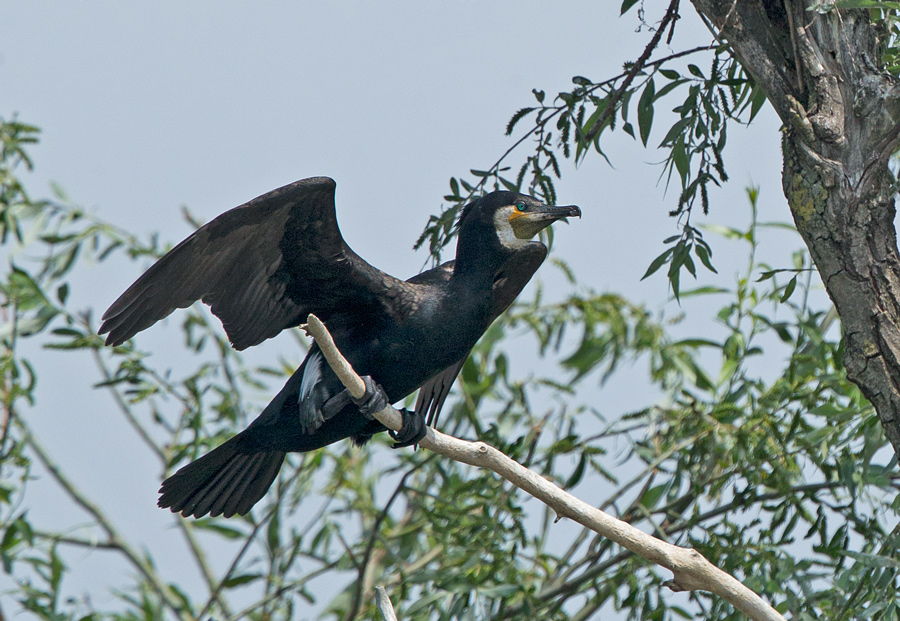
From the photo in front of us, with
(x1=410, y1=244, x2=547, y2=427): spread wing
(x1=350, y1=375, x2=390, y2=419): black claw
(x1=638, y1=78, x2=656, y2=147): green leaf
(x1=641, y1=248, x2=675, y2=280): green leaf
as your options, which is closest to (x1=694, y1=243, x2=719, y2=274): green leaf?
(x1=641, y1=248, x2=675, y2=280): green leaf

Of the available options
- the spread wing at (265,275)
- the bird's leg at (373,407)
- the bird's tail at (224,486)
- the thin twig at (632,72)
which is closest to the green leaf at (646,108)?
the thin twig at (632,72)

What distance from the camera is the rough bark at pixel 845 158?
2064mm

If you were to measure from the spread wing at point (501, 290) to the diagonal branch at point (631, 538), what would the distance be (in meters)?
0.83

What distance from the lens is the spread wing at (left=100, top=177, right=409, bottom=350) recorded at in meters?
2.56

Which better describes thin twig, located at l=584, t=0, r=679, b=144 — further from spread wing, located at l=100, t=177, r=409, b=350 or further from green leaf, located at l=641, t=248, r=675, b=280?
spread wing, located at l=100, t=177, r=409, b=350

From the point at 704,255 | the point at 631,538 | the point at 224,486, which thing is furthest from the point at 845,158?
the point at 224,486

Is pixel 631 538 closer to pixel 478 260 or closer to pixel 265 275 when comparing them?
pixel 478 260

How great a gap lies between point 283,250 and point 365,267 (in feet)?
0.67

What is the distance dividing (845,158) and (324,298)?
1.28 m

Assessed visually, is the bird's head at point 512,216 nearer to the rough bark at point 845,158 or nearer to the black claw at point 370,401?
the black claw at point 370,401

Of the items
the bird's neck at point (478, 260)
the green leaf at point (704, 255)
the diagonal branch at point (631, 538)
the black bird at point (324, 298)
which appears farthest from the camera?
the bird's neck at point (478, 260)

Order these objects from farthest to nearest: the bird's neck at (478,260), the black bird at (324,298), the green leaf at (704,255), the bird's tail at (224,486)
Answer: the bird's tail at (224,486) → the bird's neck at (478,260) → the black bird at (324,298) → the green leaf at (704,255)

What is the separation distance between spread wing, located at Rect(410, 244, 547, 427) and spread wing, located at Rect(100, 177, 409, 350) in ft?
1.04

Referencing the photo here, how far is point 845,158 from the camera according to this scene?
2.11 m
